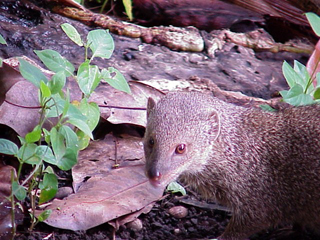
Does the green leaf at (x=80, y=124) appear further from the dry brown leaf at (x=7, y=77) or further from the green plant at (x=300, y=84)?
the green plant at (x=300, y=84)

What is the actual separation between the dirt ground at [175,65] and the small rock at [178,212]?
0.02m

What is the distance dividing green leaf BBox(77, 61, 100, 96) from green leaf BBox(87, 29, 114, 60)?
133 mm

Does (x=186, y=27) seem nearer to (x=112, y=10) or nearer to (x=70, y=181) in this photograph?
(x=112, y=10)

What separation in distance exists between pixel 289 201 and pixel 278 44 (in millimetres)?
2175

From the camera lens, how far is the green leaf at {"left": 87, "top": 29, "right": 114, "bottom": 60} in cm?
320

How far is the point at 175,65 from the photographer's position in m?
4.65

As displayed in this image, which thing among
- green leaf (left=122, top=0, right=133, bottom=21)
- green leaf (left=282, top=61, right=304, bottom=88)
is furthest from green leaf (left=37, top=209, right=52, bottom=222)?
green leaf (left=122, top=0, right=133, bottom=21)

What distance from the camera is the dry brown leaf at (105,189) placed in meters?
3.21

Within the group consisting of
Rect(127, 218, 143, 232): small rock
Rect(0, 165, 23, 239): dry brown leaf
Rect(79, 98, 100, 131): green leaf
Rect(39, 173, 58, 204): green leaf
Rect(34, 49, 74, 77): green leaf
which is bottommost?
Rect(127, 218, 143, 232): small rock

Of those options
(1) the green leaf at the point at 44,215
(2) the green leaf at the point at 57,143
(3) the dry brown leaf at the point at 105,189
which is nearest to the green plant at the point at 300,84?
(3) the dry brown leaf at the point at 105,189

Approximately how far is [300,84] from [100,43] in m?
1.44

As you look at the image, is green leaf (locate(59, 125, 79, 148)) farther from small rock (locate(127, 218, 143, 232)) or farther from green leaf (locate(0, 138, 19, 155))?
small rock (locate(127, 218, 143, 232))

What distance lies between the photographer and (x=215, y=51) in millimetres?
4973

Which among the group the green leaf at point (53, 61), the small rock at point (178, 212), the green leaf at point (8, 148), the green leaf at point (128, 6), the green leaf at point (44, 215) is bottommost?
the small rock at point (178, 212)
